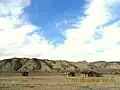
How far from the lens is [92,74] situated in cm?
9650

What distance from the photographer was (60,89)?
40.4 metres

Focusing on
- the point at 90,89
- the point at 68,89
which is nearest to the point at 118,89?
the point at 90,89

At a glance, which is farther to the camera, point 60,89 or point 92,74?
point 92,74

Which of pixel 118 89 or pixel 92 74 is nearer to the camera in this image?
pixel 118 89

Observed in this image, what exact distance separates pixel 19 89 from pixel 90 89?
29.9ft

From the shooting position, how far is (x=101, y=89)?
41.3 metres

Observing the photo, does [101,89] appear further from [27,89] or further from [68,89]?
[27,89]

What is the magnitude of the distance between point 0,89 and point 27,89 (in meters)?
3.39

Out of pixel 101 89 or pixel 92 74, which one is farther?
pixel 92 74

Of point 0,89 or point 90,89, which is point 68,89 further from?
point 0,89

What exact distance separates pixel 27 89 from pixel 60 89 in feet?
13.8

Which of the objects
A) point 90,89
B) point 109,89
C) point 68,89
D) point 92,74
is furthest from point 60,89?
point 92,74

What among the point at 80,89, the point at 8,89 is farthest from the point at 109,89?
the point at 8,89

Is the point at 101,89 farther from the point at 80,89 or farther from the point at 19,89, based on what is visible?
the point at 19,89
